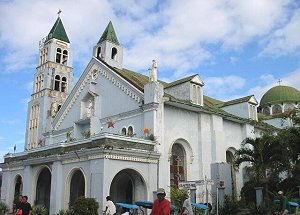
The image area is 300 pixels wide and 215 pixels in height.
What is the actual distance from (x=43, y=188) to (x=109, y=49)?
13016 mm

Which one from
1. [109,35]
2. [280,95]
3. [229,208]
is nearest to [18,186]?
[109,35]

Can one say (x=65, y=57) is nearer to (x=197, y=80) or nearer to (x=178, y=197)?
(x=197, y=80)

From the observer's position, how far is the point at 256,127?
36719mm

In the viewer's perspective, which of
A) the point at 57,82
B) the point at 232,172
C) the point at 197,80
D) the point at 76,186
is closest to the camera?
the point at 76,186

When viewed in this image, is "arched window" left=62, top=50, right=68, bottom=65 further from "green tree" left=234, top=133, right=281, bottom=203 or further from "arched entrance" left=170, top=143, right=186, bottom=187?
"green tree" left=234, top=133, right=281, bottom=203

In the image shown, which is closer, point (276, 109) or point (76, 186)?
point (76, 186)

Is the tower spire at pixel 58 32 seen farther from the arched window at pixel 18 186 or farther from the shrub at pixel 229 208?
the shrub at pixel 229 208

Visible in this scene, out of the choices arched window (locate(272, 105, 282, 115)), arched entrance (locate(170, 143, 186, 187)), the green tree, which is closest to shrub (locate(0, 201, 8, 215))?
arched entrance (locate(170, 143, 186, 187))

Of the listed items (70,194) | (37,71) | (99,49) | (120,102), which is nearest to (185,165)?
(120,102)

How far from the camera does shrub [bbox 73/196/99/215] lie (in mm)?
21391

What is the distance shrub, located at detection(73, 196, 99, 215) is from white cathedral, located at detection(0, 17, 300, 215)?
0.79 metres

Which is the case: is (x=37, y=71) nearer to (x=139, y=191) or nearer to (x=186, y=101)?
(x=186, y=101)

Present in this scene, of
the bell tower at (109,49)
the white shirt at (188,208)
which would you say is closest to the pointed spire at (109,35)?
the bell tower at (109,49)

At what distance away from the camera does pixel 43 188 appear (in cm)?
3103
